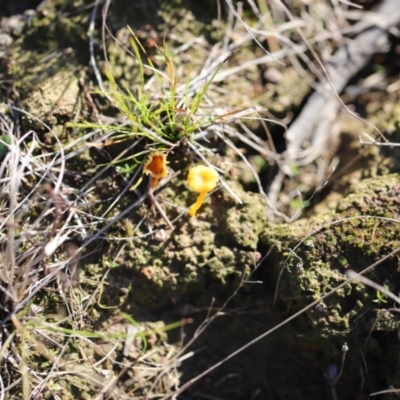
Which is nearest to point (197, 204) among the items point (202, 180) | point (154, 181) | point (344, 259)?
point (202, 180)

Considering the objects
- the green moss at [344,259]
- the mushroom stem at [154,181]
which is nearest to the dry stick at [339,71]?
the green moss at [344,259]

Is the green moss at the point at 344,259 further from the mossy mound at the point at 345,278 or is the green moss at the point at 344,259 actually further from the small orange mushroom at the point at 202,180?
the small orange mushroom at the point at 202,180

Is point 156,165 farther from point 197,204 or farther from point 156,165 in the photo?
point 197,204

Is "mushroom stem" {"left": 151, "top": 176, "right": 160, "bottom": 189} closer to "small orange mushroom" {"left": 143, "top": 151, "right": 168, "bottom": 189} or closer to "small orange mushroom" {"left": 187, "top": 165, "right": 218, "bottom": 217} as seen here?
"small orange mushroom" {"left": 143, "top": 151, "right": 168, "bottom": 189}

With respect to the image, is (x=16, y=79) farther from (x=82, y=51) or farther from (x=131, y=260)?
(x=131, y=260)

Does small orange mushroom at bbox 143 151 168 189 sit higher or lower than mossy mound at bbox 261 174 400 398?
higher

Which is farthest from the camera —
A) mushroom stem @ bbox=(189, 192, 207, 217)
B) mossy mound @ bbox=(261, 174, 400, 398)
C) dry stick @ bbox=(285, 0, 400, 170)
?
dry stick @ bbox=(285, 0, 400, 170)

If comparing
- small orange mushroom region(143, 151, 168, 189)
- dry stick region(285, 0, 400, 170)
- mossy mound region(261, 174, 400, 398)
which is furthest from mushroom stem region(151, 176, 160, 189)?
dry stick region(285, 0, 400, 170)
